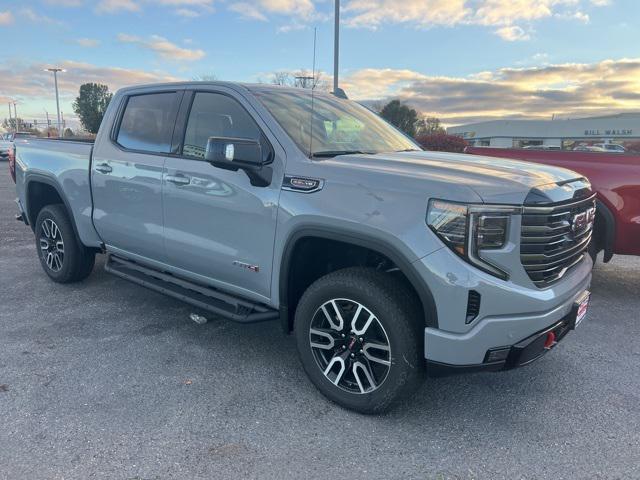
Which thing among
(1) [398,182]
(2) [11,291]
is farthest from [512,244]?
(2) [11,291]

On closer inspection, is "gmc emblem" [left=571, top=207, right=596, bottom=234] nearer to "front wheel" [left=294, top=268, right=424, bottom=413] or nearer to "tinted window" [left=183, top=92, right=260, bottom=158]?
"front wheel" [left=294, top=268, right=424, bottom=413]

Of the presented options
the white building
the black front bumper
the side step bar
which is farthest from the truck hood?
the white building

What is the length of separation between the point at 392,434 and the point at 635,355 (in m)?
2.28

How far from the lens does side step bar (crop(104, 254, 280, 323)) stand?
141 inches

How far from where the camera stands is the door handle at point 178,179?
3.86 metres

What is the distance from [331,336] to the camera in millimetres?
3211

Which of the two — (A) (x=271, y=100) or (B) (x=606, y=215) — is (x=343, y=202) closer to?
(A) (x=271, y=100)

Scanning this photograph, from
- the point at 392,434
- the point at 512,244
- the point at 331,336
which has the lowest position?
the point at 392,434

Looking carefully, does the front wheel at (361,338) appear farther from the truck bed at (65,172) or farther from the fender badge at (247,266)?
the truck bed at (65,172)

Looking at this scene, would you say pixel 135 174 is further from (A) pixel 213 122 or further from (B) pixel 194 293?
(B) pixel 194 293

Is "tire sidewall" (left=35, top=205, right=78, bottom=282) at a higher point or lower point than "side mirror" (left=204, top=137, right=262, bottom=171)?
lower

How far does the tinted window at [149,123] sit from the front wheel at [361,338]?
190 cm

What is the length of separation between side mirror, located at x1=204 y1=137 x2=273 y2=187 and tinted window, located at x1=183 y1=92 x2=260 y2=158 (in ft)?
1.18

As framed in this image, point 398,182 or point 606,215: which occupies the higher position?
point 398,182
